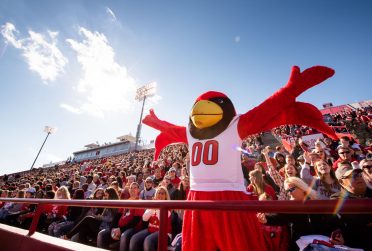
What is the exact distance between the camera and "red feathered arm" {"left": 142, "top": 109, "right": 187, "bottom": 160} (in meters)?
2.64

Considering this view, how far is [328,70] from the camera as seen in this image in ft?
5.94

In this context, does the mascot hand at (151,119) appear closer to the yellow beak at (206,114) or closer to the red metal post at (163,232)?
the yellow beak at (206,114)

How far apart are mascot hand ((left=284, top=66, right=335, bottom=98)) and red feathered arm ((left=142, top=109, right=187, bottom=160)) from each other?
1222mm

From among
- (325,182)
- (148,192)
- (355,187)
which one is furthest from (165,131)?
(148,192)

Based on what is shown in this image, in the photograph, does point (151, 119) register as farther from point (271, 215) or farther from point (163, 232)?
point (271, 215)

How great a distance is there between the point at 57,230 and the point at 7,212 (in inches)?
122

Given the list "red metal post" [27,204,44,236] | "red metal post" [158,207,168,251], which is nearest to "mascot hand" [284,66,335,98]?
"red metal post" [158,207,168,251]

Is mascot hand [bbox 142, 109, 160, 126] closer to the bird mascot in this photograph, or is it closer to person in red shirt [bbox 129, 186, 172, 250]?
the bird mascot

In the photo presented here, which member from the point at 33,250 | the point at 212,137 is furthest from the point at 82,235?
the point at 212,137

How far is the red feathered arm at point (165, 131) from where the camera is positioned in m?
2.64

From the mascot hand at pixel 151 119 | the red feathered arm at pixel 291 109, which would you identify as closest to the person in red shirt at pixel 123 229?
the mascot hand at pixel 151 119

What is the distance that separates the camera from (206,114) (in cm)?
214

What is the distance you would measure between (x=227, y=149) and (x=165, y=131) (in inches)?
37.6

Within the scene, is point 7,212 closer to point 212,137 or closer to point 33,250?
point 33,250
